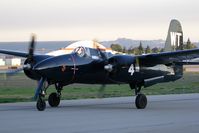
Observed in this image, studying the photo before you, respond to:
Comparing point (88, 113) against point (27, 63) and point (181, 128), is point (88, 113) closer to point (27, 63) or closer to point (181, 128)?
point (27, 63)

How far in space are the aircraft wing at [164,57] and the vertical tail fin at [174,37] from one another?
3.89 meters

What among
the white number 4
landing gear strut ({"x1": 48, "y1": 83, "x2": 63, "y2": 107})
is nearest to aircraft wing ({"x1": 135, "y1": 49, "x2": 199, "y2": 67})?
the white number 4

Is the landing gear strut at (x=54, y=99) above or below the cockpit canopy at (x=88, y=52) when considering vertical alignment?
below

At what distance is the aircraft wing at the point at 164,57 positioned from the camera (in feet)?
76.8

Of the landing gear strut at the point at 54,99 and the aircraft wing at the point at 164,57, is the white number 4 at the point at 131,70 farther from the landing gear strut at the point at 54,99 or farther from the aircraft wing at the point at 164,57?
the landing gear strut at the point at 54,99

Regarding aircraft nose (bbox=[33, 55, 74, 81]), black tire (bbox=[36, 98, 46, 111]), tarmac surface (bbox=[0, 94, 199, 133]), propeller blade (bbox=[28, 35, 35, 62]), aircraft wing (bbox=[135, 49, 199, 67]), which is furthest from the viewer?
aircraft wing (bbox=[135, 49, 199, 67])

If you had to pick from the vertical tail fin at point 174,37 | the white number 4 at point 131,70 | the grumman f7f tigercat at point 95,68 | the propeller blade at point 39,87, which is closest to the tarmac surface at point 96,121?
the propeller blade at point 39,87

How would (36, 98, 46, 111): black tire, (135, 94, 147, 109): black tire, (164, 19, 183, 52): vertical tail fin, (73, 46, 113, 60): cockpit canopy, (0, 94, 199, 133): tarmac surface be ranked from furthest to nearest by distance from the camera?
(164, 19, 183, 52): vertical tail fin < (135, 94, 147, 109): black tire < (73, 46, 113, 60): cockpit canopy < (36, 98, 46, 111): black tire < (0, 94, 199, 133): tarmac surface

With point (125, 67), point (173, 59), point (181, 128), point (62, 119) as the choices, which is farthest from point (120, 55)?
point (181, 128)

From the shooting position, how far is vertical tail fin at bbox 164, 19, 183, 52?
2912 centimetres

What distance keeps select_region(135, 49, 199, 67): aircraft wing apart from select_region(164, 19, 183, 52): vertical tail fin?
3.89 metres

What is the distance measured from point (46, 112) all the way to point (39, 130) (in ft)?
19.4

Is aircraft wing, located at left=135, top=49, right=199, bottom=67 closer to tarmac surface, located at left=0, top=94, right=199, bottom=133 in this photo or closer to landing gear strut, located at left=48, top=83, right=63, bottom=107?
tarmac surface, located at left=0, top=94, right=199, bottom=133

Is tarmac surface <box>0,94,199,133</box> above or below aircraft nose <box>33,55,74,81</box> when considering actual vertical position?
below
